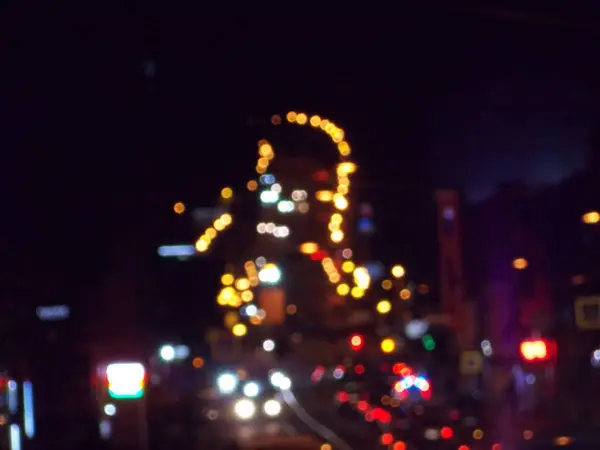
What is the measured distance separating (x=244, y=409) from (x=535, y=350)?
10.9m

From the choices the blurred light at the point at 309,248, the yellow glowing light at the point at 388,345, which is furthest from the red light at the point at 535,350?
the blurred light at the point at 309,248

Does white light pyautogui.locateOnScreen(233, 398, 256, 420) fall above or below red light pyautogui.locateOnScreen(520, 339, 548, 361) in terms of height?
above

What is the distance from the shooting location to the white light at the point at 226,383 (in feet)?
89.6

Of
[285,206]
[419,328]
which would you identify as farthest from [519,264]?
[285,206]

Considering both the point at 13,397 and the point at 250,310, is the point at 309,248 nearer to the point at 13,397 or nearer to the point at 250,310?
the point at 250,310

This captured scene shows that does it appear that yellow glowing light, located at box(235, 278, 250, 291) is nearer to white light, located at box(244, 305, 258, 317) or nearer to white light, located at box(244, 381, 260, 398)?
white light, located at box(244, 305, 258, 317)

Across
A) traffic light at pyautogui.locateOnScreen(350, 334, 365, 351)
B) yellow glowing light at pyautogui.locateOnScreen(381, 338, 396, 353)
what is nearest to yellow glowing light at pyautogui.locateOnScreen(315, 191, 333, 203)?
traffic light at pyautogui.locateOnScreen(350, 334, 365, 351)

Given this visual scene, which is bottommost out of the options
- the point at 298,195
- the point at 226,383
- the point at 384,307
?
the point at 226,383

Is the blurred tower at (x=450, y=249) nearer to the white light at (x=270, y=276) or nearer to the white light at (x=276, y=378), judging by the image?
the white light at (x=276, y=378)

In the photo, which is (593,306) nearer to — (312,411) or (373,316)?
(312,411)

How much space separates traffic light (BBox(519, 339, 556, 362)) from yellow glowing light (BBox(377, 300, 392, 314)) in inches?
1309

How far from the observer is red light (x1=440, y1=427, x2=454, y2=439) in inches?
857

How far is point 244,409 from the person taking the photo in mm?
27312

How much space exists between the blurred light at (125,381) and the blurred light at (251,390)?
516 inches
